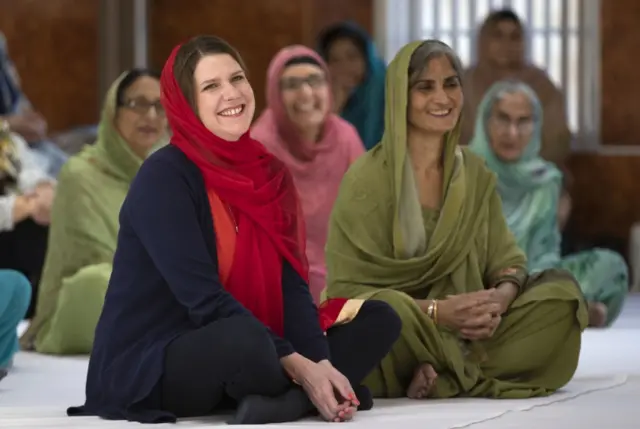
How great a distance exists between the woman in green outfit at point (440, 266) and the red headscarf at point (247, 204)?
493 millimetres

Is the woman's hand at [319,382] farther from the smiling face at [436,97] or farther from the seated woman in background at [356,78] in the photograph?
the seated woman in background at [356,78]

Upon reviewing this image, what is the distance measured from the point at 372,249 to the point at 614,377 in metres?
0.83

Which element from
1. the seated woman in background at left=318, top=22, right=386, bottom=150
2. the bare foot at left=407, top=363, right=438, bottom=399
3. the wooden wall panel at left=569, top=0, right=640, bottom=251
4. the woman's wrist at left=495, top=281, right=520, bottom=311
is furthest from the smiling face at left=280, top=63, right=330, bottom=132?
the wooden wall panel at left=569, top=0, right=640, bottom=251

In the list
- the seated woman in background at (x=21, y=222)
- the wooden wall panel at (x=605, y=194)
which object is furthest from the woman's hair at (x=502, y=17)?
the seated woman in background at (x=21, y=222)

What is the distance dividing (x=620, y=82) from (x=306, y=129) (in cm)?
329

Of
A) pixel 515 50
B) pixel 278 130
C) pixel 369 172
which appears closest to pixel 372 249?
pixel 369 172

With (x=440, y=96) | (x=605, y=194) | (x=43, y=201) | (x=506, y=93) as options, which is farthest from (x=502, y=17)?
(x=440, y=96)

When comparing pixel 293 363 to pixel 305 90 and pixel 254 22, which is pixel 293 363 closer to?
pixel 305 90

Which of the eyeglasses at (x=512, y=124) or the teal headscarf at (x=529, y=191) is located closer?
the teal headscarf at (x=529, y=191)

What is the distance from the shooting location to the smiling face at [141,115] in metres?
5.85

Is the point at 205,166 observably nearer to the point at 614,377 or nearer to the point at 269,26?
the point at 614,377

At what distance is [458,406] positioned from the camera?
4.16 metres

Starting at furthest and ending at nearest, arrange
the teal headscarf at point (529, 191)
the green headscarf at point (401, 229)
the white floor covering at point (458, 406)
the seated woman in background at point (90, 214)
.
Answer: the teal headscarf at point (529, 191), the seated woman in background at point (90, 214), the green headscarf at point (401, 229), the white floor covering at point (458, 406)

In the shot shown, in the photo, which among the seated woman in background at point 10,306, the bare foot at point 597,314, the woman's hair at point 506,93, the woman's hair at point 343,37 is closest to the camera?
the seated woman in background at point 10,306
